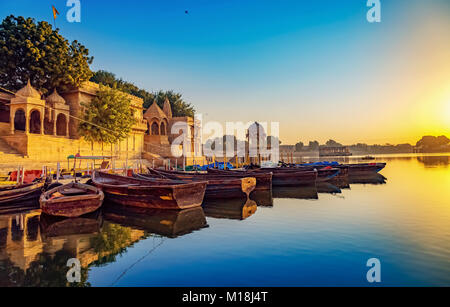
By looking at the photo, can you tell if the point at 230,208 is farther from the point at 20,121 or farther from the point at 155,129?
the point at 155,129

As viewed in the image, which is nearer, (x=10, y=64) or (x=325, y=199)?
(x=325, y=199)

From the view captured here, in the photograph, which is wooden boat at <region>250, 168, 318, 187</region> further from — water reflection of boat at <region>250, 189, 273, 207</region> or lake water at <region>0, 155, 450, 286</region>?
lake water at <region>0, 155, 450, 286</region>

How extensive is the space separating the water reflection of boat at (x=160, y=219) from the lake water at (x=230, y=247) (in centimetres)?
4

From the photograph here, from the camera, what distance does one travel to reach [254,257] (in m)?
6.34

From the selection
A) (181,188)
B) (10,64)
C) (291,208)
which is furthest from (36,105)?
(291,208)

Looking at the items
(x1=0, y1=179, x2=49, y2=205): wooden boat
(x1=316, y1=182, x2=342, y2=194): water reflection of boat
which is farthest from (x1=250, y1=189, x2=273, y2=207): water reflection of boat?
(x1=0, y1=179, x2=49, y2=205): wooden boat

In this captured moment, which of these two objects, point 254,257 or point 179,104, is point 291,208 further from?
point 179,104

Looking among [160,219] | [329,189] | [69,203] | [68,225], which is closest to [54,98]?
[69,203]

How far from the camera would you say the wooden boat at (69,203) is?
31.8ft

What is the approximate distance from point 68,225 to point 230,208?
6971 millimetres

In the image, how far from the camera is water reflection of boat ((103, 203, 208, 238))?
28.8 ft

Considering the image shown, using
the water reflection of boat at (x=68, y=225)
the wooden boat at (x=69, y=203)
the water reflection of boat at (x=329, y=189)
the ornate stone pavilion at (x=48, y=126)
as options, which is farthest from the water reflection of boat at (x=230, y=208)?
the ornate stone pavilion at (x=48, y=126)

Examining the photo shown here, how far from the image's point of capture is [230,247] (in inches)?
279

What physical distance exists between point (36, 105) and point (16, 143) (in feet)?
11.9
